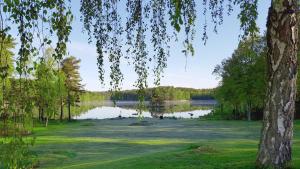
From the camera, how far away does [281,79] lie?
895 centimetres

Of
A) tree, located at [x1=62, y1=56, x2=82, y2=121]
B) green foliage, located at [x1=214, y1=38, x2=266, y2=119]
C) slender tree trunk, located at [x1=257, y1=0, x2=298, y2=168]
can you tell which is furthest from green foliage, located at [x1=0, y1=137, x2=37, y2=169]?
tree, located at [x1=62, y1=56, x2=82, y2=121]

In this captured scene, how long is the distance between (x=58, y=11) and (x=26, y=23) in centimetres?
55

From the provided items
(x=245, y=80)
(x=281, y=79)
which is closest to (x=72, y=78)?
(x=245, y=80)

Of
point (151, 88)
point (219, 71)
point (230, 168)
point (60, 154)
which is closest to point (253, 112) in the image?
point (219, 71)

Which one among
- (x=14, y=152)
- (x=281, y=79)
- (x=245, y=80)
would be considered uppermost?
(x=245, y=80)

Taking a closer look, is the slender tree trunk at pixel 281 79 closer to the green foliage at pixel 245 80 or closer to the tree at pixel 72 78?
the green foliage at pixel 245 80

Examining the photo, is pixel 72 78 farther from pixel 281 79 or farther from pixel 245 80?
pixel 281 79

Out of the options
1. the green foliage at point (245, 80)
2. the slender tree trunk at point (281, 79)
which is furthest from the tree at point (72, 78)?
the slender tree trunk at point (281, 79)

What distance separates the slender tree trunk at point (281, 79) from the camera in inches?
352

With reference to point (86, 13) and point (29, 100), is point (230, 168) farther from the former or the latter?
point (29, 100)

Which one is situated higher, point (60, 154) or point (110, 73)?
point (110, 73)

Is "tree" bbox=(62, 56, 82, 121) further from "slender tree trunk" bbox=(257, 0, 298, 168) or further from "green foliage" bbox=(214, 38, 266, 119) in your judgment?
"slender tree trunk" bbox=(257, 0, 298, 168)

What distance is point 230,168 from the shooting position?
436 inches

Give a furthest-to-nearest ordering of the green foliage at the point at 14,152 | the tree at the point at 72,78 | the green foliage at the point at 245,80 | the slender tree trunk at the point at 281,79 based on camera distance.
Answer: the tree at the point at 72,78
the green foliage at the point at 245,80
the slender tree trunk at the point at 281,79
the green foliage at the point at 14,152
